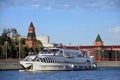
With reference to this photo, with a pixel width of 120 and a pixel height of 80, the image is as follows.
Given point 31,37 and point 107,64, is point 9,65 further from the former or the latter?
point 31,37

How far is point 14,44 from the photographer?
4946 inches

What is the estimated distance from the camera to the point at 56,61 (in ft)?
286

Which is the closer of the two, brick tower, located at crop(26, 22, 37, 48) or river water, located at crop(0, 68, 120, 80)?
river water, located at crop(0, 68, 120, 80)

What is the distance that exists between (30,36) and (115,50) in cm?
3114

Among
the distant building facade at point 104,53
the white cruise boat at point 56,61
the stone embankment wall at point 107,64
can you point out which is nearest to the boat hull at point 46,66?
the white cruise boat at point 56,61

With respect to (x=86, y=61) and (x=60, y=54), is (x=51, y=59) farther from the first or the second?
(x=86, y=61)

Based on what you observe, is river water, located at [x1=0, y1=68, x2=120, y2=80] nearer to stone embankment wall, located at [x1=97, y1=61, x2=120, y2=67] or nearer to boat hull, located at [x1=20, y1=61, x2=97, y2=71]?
boat hull, located at [x1=20, y1=61, x2=97, y2=71]

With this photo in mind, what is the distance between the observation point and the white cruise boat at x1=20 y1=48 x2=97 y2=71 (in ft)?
279

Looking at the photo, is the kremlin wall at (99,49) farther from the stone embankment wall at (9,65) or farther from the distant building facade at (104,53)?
the stone embankment wall at (9,65)

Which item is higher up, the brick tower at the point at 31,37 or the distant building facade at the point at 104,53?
the brick tower at the point at 31,37

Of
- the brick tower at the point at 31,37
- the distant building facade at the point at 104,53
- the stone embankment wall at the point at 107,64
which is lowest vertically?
the stone embankment wall at the point at 107,64

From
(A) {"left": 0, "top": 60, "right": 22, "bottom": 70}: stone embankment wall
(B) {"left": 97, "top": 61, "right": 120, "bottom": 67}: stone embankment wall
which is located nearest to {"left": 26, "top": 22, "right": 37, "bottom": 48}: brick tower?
(B) {"left": 97, "top": 61, "right": 120, "bottom": 67}: stone embankment wall

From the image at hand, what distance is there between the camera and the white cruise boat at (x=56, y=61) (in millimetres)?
85062

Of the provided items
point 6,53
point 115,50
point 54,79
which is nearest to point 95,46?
point 115,50
